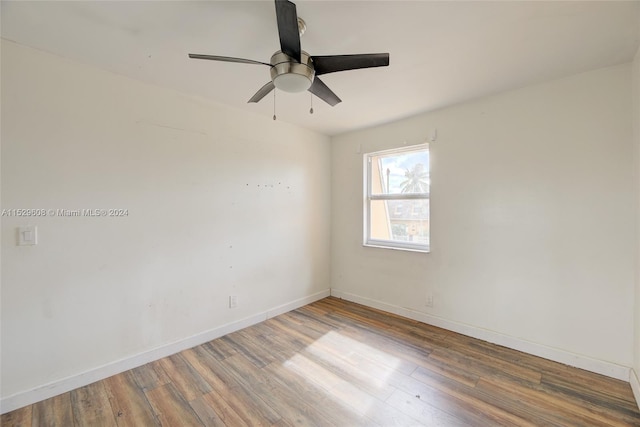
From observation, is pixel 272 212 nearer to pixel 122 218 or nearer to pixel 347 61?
pixel 122 218

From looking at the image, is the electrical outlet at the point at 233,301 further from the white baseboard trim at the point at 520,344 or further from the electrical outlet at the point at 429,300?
the electrical outlet at the point at 429,300

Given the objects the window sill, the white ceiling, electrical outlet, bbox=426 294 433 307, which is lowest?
electrical outlet, bbox=426 294 433 307

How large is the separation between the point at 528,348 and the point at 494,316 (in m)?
0.34

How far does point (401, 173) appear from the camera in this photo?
3.47 metres

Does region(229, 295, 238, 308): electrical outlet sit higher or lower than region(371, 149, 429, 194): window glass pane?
lower

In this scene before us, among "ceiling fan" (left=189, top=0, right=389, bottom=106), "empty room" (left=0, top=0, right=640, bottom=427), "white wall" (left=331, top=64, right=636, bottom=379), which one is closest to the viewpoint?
"ceiling fan" (left=189, top=0, right=389, bottom=106)

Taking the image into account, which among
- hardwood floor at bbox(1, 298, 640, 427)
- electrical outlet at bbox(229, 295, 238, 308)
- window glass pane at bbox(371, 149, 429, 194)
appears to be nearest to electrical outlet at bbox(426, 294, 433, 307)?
hardwood floor at bbox(1, 298, 640, 427)

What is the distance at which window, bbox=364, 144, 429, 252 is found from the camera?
3236 millimetres

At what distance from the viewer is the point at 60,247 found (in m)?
1.97

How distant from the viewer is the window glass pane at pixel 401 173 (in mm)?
3240

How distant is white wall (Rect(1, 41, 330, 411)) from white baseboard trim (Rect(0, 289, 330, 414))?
48mm

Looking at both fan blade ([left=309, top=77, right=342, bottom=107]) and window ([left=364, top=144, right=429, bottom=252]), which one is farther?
window ([left=364, top=144, right=429, bottom=252])

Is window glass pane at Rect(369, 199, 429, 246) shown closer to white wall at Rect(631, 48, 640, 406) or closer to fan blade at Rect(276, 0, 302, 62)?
white wall at Rect(631, 48, 640, 406)

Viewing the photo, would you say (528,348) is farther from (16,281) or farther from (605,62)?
(16,281)
